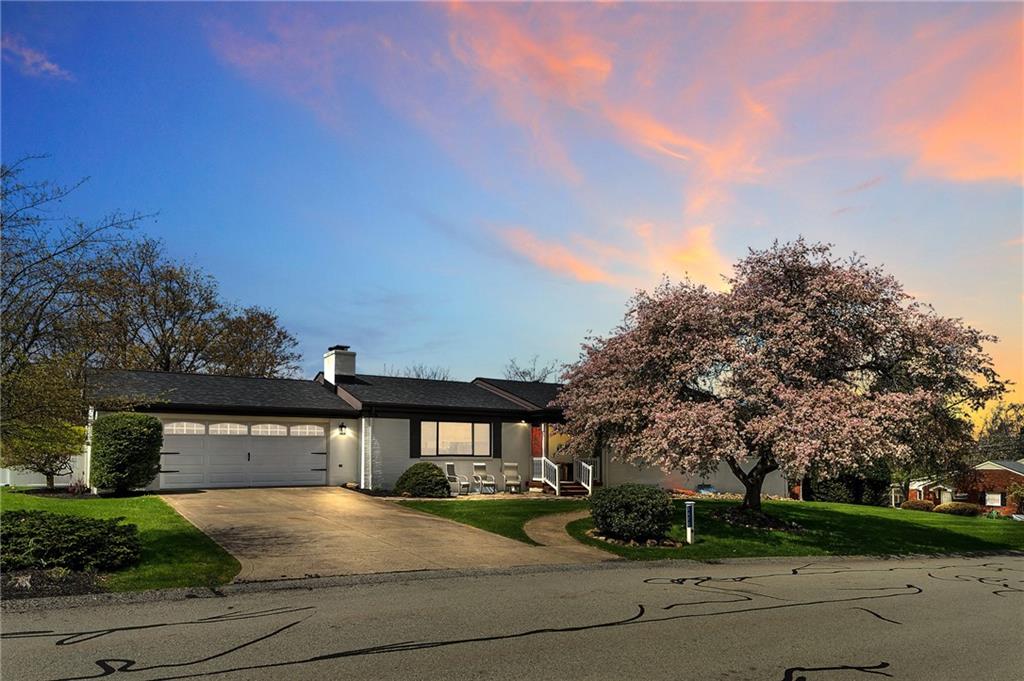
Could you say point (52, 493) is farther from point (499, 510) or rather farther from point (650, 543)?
point (650, 543)

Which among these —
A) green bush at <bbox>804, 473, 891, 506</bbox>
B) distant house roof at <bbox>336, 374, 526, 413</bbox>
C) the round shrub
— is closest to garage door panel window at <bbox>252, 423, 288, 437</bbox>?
distant house roof at <bbox>336, 374, 526, 413</bbox>

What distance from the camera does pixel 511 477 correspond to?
28.3 metres

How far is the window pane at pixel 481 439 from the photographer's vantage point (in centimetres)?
2867

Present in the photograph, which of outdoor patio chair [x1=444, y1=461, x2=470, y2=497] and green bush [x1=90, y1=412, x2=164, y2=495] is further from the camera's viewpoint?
outdoor patio chair [x1=444, y1=461, x2=470, y2=497]

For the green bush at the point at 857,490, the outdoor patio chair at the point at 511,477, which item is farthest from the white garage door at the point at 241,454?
the green bush at the point at 857,490

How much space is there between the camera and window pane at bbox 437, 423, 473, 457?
92.3 ft

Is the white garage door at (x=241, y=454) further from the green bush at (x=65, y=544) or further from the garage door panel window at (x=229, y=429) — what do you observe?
the green bush at (x=65, y=544)

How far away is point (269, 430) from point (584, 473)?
11541mm

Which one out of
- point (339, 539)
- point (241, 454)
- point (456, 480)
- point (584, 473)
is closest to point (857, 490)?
point (584, 473)

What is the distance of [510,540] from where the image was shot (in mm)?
16750

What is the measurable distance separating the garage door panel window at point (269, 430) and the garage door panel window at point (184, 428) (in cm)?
173

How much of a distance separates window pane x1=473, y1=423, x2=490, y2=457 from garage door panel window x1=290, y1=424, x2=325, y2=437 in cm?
563

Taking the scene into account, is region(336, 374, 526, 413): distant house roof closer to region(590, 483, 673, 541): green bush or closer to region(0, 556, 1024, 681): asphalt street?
region(590, 483, 673, 541): green bush

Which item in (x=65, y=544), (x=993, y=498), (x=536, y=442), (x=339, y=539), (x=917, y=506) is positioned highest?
(x=536, y=442)
